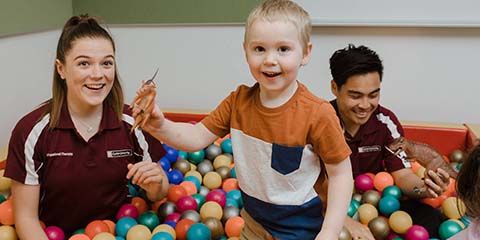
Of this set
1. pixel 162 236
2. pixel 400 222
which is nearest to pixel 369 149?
pixel 400 222

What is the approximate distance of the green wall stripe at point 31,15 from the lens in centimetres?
180

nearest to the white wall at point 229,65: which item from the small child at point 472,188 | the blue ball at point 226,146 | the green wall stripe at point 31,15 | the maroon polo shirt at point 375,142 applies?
the green wall stripe at point 31,15

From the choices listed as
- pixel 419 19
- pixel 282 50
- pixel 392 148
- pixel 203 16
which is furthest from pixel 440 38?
pixel 282 50

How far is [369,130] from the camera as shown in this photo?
5.09 feet

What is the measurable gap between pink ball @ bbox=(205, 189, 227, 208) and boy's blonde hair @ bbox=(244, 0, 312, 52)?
→ 0.69 meters

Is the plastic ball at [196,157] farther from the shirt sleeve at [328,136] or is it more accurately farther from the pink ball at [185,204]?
the shirt sleeve at [328,136]

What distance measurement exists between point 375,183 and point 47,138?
0.95 metres

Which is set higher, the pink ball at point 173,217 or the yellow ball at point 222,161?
the yellow ball at point 222,161

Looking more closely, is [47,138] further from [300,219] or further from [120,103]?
[300,219]

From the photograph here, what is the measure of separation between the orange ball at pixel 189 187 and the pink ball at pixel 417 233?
0.63 metres

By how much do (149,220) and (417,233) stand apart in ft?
2.29

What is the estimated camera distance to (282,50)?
98 cm

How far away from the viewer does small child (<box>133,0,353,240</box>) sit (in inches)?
38.5

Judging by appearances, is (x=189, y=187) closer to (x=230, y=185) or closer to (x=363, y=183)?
(x=230, y=185)
